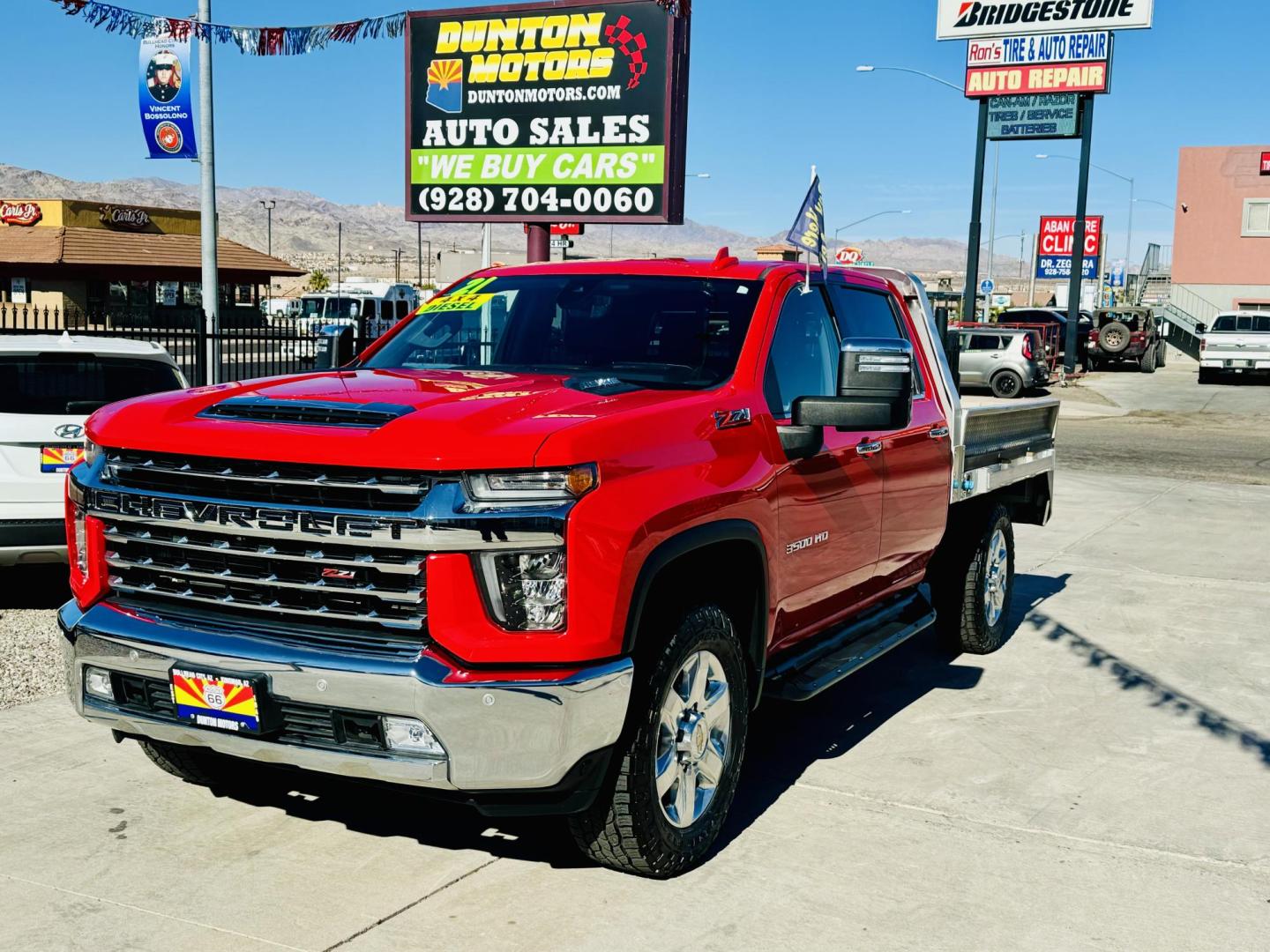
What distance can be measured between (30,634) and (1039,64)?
39.9 m

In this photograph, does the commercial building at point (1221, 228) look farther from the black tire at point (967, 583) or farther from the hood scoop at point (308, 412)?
the hood scoop at point (308, 412)

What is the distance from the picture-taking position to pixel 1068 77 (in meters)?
41.4

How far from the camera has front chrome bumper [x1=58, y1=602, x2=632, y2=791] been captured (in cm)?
369

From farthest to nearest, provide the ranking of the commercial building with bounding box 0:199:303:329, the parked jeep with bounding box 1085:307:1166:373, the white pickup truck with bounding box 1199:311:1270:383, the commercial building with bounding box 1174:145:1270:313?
the commercial building with bounding box 1174:145:1270:313
the commercial building with bounding box 0:199:303:329
the parked jeep with bounding box 1085:307:1166:373
the white pickup truck with bounding box 1199:311:1270:383

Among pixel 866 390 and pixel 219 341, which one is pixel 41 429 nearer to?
pixel 866 390

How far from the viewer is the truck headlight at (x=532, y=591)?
3783mm

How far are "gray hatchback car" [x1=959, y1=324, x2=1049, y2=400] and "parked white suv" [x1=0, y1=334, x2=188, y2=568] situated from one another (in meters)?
24.8

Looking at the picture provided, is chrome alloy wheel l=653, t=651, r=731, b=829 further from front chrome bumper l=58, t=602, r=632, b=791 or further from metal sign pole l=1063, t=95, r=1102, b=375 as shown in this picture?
metal sign pole l=1063, t=95, r=1102, b=375

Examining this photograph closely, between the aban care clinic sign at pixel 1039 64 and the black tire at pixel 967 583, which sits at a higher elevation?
the aban care clinic sign at pixel 1039 64

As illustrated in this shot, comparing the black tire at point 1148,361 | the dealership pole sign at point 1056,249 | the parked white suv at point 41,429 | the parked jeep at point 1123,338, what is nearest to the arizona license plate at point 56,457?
the parked white suv at point 41,429

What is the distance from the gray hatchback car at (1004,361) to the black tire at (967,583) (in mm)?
23291

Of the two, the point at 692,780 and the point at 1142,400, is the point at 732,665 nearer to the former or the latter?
the point at 692,780

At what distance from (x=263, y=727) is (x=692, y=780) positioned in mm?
1420

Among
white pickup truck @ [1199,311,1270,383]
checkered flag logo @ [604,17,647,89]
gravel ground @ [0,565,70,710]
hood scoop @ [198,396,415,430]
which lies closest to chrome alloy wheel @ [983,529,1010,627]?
hood scoop @ [198,396,415,430]
